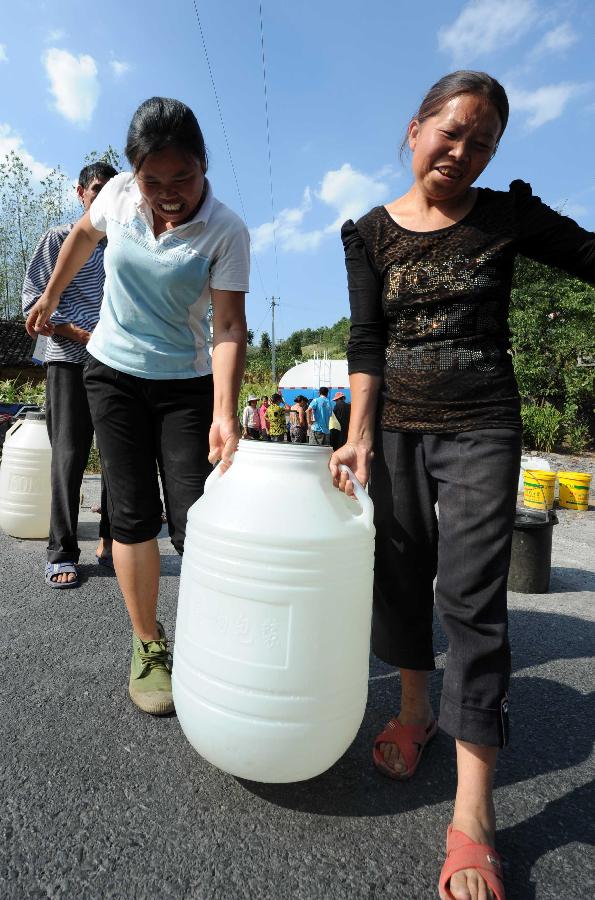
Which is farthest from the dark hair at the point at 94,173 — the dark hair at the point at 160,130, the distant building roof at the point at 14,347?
the distant building roof at the point at 14,347

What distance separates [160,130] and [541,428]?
1160 centimetres

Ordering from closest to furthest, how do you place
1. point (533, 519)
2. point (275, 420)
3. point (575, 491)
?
point (533, 519) → point (575, 491) → point (275, 420)

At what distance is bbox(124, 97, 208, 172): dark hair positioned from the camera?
1695mm

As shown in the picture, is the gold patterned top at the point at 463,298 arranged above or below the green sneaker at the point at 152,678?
above

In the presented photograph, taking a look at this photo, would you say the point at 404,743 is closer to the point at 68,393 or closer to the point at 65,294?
the point at 68,393

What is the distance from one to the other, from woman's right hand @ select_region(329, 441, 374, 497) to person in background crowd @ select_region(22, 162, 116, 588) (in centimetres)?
207

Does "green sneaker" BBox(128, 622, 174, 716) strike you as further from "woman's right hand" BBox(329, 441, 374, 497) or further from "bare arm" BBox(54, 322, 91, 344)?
"bare arm" BBox(54, 322, 91, 344)

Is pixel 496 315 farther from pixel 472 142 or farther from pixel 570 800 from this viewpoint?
pixel 570 800

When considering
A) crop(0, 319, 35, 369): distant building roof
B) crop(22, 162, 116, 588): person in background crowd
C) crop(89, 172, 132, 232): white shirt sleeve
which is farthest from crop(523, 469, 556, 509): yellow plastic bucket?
crop(0, 319, 35, 369): distant building roof

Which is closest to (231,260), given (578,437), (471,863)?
(471,863)

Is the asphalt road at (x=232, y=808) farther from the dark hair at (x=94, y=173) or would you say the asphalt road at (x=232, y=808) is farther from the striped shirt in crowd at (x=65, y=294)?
the dark hair at (x=94, y=173)

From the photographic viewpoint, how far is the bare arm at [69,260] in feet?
7.29

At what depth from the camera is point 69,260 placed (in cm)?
229

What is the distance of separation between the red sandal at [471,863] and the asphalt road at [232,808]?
49 mm
